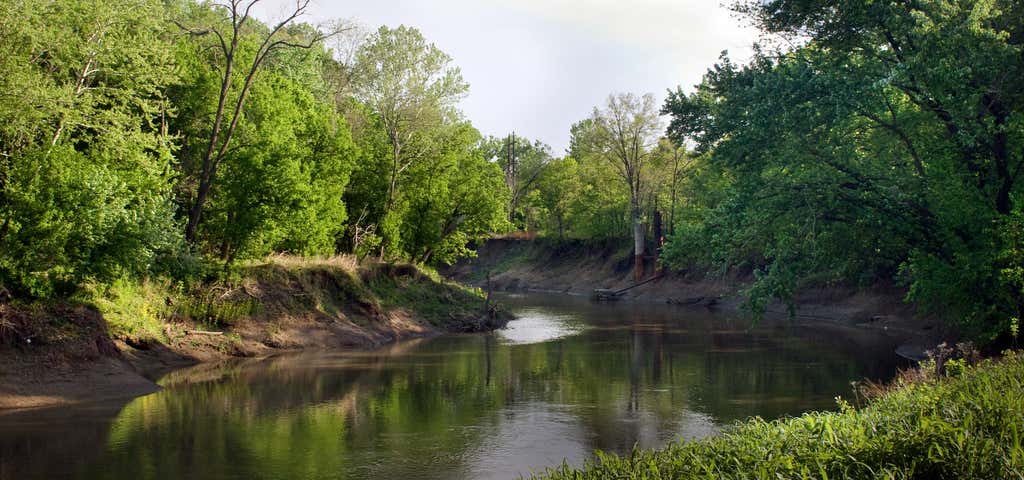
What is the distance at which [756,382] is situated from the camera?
30.0m

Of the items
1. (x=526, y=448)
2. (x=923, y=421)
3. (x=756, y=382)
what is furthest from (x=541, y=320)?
(x=923, y=421)

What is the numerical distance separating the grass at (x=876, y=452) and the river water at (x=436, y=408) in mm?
7779

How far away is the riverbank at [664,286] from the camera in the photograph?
47.5 m

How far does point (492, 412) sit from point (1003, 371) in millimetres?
14146

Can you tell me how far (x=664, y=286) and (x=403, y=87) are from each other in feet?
112

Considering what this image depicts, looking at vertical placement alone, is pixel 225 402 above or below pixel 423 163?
below

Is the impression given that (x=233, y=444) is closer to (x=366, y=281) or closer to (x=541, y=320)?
(x=366, y=281)

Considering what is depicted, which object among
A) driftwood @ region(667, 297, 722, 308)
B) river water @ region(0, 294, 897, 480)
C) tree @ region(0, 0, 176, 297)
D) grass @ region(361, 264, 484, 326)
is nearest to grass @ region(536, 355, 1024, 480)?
river water @ region(0, 294, 897, 480)

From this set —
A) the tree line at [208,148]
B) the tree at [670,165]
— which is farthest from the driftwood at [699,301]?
the tree line at [208,148]

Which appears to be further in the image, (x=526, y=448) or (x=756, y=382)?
(x=756, y=382)

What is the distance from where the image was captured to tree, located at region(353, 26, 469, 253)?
170 ft

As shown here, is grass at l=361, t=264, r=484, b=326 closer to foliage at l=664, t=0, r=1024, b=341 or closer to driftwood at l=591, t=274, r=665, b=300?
foliage at l=664, t=0, r=1024, b=341

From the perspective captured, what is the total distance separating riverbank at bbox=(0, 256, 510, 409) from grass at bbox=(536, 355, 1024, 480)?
70.5 ft

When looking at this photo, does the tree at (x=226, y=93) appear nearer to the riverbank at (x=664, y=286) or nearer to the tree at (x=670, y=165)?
the riverbank at (x=664, y=286)
